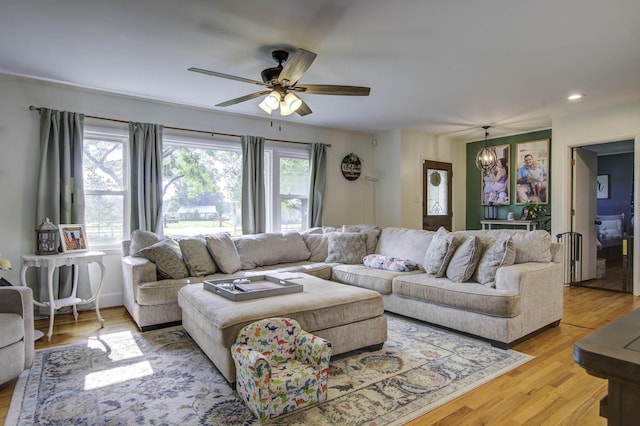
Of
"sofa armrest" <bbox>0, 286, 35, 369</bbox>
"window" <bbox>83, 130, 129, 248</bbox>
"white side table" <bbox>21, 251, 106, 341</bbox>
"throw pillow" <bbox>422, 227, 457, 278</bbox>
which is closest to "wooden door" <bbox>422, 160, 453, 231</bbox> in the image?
"throw pillow" <bbox>422, 227, 457, 278</bbox>

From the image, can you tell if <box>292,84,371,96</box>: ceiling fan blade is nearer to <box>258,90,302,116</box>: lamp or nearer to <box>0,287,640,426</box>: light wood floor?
<box>258,90,302,116</box>: lamp

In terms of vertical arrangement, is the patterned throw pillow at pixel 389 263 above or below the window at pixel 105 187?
below

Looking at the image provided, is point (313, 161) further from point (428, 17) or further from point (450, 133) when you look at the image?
point (428, 17)

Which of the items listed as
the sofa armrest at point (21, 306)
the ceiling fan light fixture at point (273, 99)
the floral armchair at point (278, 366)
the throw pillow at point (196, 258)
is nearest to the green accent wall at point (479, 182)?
the ceiling fan light fixture at point (273, 99)

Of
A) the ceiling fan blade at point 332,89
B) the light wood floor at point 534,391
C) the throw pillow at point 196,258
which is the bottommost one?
the light wood floor at point 534,391

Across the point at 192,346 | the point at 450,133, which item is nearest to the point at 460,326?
the point at 192,346

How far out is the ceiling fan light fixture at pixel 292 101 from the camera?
310 cm

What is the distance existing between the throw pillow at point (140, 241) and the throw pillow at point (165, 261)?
23cm

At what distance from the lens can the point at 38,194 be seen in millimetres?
3848

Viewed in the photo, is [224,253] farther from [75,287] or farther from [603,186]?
[603,186]

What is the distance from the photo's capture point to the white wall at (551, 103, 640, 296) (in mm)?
4762

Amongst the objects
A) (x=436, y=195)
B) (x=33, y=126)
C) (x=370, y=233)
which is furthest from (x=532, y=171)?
(x=33, y=126)

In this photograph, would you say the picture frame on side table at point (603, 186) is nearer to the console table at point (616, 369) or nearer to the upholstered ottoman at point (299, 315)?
the upholstered ottoman at point (299, 315)

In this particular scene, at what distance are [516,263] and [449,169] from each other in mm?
4125
